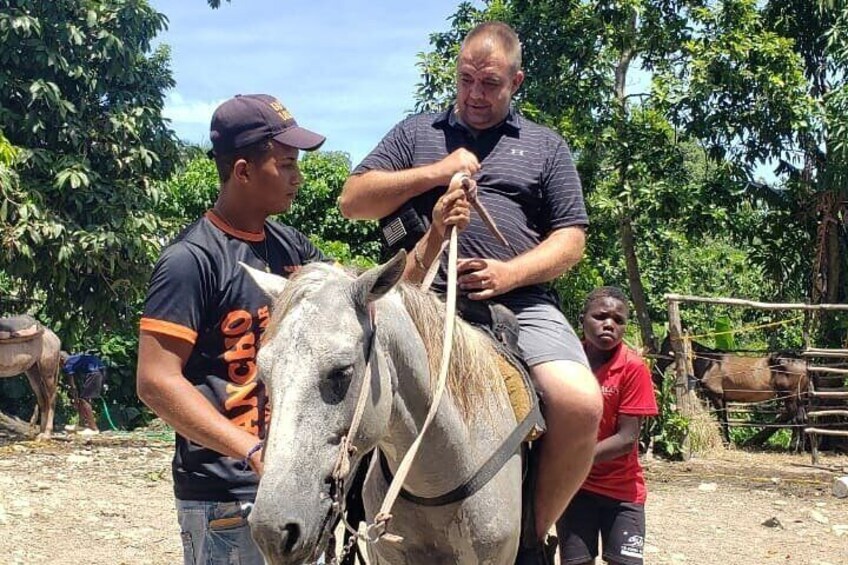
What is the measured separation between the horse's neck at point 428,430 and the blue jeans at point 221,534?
470 millimetres

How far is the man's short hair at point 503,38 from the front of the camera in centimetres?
318

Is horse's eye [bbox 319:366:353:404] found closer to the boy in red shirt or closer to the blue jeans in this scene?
the blue jeans

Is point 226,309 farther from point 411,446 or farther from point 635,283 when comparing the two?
point 635,283

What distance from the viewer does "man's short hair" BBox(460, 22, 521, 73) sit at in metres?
3.18

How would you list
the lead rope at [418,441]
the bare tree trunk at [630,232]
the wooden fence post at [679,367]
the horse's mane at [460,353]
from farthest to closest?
1. the bare tree trunk at [630,232]
2. the wooden fence post at [679,367]
3. the horse's mane at [460,353]
4. the lead rope at [418,441]

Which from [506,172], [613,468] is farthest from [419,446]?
[613,468]

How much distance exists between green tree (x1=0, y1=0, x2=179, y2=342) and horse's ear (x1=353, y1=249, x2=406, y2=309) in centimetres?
926

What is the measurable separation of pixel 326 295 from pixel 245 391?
0.71m

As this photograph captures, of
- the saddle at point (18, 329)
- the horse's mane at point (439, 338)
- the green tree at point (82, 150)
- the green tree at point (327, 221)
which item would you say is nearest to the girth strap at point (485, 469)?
the horse's mane at point (439, 338)

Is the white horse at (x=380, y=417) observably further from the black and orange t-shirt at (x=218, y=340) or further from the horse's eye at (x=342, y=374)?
the black and orange t-shirt at (x=218, y=340)

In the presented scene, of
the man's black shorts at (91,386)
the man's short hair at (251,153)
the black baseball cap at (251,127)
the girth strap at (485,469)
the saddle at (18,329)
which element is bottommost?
the man's black shorts at (91,386)

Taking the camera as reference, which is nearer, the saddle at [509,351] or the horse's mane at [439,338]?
the horse's mane at [439,338]

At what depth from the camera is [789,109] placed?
11695 millimetres

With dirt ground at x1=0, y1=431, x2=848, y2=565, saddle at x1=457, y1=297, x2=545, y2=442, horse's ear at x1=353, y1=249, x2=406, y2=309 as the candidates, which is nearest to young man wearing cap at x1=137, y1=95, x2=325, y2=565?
horse's ear at x1=353, y1=249, x2=406, y2=309
